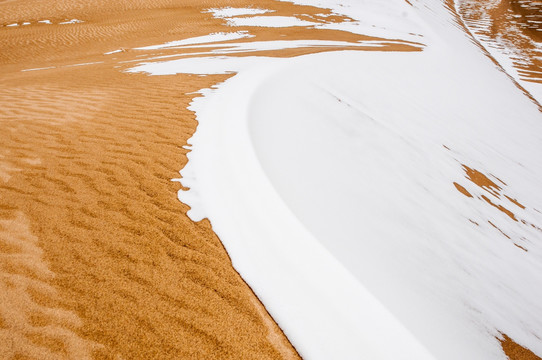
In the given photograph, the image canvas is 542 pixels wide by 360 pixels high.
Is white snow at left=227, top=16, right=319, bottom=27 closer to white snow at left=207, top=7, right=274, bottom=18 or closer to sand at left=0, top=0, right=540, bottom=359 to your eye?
white snow at left=207, top=7, right=274, bottom=18

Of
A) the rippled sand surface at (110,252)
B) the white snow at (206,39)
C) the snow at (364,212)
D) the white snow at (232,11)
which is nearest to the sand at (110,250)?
the rippled sand surface at (110,252)

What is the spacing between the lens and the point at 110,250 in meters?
2.14

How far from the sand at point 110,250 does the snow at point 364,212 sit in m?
0.19

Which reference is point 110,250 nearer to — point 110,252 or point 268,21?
point 110,252

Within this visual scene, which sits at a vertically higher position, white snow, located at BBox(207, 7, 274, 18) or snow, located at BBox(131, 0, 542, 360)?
white snow, located at BBox(207, 7, 274, 18)

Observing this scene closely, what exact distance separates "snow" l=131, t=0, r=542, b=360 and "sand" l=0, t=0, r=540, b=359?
19cm

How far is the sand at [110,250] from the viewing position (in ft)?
5.44

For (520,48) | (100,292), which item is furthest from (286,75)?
(520,48)

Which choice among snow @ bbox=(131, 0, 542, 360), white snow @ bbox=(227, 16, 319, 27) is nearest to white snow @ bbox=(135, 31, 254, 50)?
white snow @ bbox=(227, 16, 319, 27)

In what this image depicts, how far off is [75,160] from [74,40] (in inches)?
543

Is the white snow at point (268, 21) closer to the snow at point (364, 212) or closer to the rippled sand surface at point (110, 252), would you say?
the snow at point (364, 212)

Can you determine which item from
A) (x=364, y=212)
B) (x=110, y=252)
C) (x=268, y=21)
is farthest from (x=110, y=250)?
(x=268, y=21)

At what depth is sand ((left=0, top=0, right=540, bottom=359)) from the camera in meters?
1.66

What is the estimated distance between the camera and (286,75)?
631 cm
